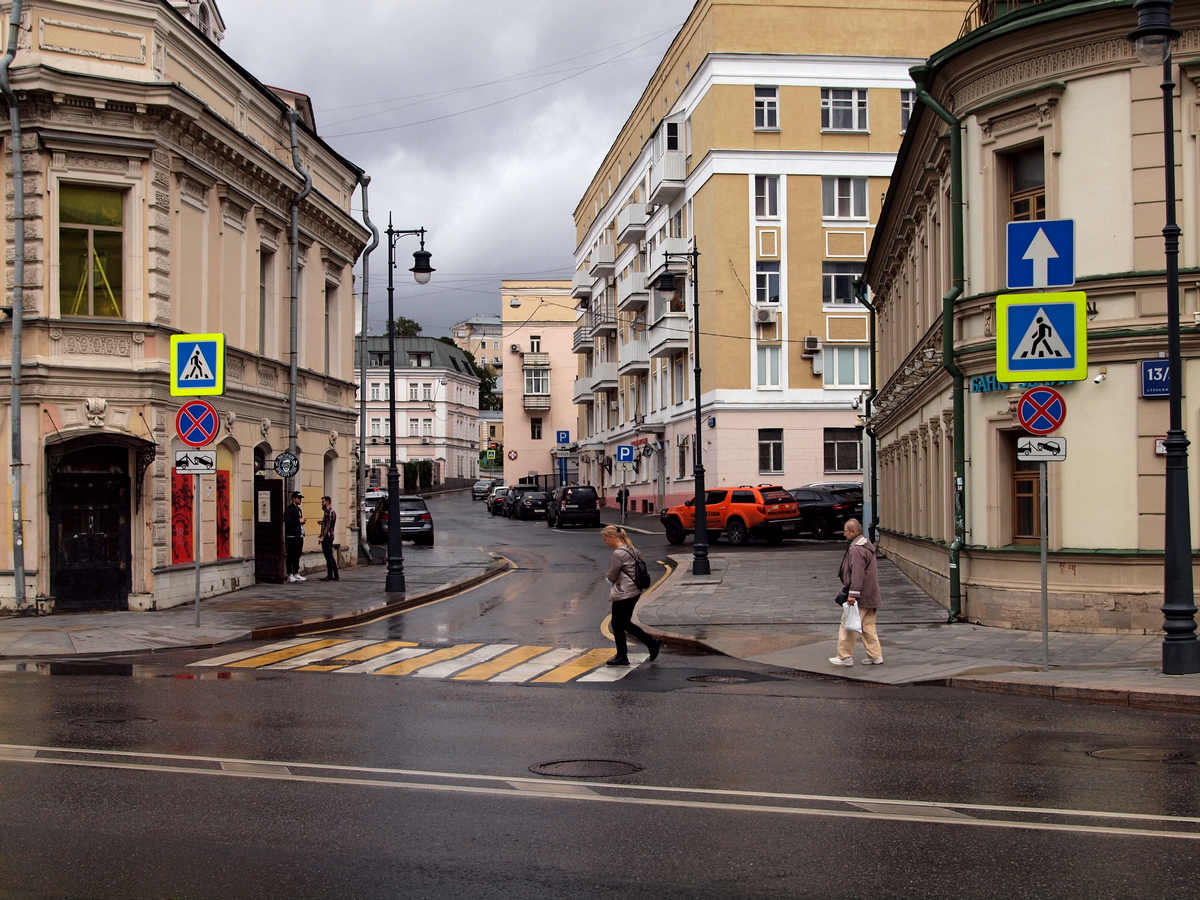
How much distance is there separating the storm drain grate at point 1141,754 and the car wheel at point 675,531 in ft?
100

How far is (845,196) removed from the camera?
49531 mm

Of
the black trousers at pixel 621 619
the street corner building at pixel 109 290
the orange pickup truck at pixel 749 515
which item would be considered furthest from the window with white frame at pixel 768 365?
the black trousers at pixel 621 619

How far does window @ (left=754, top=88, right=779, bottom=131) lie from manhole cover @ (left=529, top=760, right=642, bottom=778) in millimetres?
43567

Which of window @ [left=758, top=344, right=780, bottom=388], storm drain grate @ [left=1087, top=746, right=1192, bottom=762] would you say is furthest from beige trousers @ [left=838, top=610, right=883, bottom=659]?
window @ [left=758, top=344, right=780, bottom=388]

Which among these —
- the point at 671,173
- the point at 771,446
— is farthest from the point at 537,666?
the point at 671,173

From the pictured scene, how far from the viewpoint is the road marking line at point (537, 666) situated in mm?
13133

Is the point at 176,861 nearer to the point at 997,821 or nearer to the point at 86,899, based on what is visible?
the point at 86,899

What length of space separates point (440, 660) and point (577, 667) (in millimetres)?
1830

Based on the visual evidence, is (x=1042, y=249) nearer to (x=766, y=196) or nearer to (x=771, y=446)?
(x=771, y=446)

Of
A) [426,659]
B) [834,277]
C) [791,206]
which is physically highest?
[791,206]

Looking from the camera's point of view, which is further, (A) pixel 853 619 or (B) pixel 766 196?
(B) pixel 766 196

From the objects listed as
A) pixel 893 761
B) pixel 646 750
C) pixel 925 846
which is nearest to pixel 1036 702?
pixel 893 761

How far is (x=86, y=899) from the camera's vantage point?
17.7ft

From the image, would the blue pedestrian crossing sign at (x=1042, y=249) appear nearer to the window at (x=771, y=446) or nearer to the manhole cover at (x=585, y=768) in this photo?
the manhole cover at (x=585, y=768)
